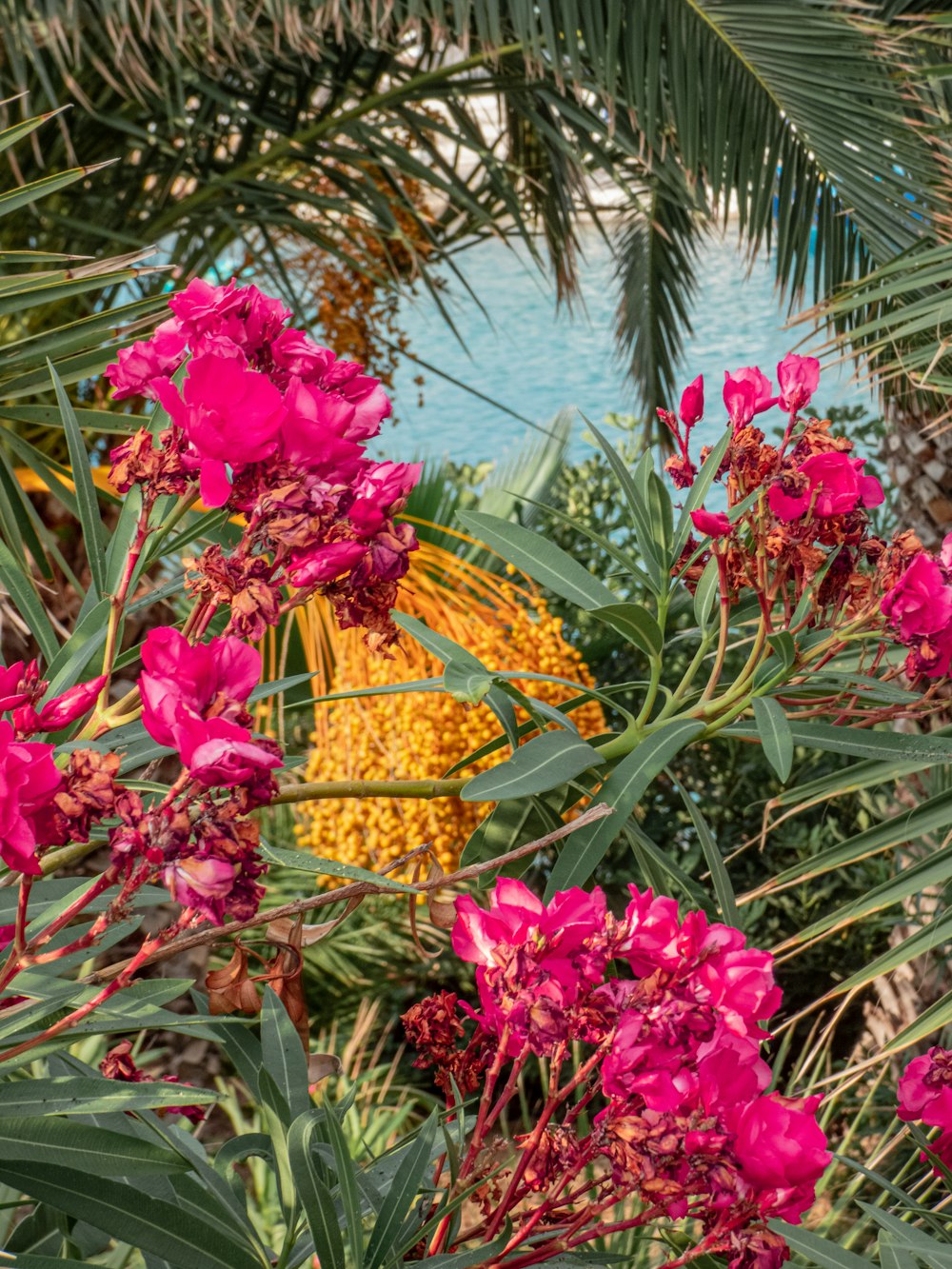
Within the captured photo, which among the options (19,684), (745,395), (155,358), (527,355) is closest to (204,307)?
(155,358)

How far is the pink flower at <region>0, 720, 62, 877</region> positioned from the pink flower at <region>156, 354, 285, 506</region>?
10cm

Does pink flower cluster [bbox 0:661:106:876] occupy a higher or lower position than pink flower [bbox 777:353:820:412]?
lower

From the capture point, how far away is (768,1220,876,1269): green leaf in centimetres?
44

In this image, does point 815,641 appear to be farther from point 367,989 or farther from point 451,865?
point 367,989

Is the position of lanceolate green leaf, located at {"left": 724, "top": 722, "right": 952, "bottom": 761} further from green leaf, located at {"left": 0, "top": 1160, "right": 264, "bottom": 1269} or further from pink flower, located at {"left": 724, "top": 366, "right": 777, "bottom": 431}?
green leaf, located at {"left": 0, "top": 1160, "right": 264, "bottom": 1269}

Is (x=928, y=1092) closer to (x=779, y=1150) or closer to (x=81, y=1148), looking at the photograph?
(x=779, y=1150)

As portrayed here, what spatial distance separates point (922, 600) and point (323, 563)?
0.25 meters

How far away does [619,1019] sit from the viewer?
362mm

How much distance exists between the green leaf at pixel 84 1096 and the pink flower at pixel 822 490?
314 millimetres

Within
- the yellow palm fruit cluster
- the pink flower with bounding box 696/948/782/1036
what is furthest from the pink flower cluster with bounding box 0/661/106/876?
the yellow palm fruit cluster

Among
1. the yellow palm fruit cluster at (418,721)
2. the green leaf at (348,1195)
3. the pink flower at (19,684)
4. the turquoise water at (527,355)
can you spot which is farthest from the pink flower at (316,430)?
the turquoise water at (527,355)

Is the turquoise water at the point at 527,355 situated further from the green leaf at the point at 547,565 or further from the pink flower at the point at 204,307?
the pink flower at the point at 204,307

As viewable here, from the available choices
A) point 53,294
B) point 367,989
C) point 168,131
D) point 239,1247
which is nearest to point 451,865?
point 367,989

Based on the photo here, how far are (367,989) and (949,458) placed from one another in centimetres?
139
